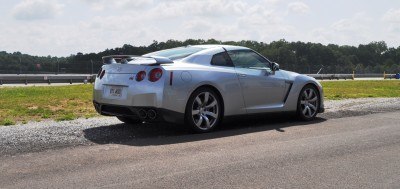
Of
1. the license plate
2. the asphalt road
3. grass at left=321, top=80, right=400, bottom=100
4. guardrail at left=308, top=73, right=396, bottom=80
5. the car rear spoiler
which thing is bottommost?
guardrail at left=308, top=73, right=396, bottom=80

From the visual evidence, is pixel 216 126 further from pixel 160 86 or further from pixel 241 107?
pixel 160 86

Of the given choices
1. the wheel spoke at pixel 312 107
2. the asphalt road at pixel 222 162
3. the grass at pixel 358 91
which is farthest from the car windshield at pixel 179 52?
the grass at pixel 358 91

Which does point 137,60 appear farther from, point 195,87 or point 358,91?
point 358,91

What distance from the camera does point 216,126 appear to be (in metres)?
7.95

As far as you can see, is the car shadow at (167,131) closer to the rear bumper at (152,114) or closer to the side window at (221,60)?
the rear bumper at (152,114)

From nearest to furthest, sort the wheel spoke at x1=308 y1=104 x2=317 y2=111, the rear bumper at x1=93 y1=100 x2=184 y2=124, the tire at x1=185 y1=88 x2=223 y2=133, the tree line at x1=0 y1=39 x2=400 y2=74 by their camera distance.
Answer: the rear bumper at x1=93 y1=100 x2=184 y2=124
the tire at x1=185 y1=88 x2=223 y2=133
the wheel spoke at x1=308 y1=104 x2=317 y2=111
the tree line at x1=0 y1=39 x2=400 y2=74

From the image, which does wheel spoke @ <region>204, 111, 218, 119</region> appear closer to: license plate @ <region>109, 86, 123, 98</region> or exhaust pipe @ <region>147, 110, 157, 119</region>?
exhaust pipe @ <region>147, 110, 157, 119</region>

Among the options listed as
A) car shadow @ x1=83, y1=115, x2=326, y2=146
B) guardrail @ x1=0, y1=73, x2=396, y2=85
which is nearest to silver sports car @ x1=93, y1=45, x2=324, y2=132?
car shadow @ x1=83, y1=115, x2=326, y2=146

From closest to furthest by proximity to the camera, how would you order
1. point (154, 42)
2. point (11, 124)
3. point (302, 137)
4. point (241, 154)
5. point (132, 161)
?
point (132, 161) < point (241, 154) < point (302, 137) < point (11, 124) < point (154, 42)

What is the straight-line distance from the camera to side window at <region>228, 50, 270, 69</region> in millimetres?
8484

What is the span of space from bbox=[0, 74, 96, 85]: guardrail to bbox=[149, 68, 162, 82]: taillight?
3155 cm

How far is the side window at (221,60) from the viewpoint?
812cm

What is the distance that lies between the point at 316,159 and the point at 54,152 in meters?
3.12

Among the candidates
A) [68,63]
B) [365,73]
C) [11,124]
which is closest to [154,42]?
[68,63]
